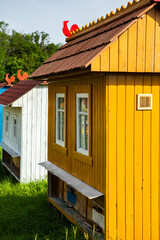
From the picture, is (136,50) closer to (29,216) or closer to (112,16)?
(112,16)

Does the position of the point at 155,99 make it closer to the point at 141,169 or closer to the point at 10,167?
the point at 141,169

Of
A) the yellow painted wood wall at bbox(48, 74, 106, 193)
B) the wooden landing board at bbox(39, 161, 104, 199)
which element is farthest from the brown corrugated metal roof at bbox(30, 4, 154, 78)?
the wooden landing board at bbox(39, 161, 104, 199)

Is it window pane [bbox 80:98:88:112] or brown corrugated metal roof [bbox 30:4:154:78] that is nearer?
brown corrugated metal roof [bbox 30:4:154:78]

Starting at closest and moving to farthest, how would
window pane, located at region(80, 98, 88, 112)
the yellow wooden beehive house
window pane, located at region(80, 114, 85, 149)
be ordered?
the yellow wooden beehive house, window pane, located at region(80, 98, 88, 112), window pane, located at region(80, 114, 85, 149)

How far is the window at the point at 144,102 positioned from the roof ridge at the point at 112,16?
1620mm

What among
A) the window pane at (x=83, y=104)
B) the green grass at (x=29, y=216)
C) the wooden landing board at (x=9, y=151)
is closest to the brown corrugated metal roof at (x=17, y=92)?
the wooden landing board at (x=9, y=151)

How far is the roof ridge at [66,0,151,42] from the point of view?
7.46 m

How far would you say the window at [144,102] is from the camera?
708 centimetres

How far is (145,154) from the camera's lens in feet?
23.5

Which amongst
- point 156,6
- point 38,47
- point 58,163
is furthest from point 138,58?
point 38,47

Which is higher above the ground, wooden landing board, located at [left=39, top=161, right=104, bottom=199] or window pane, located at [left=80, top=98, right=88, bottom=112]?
window pane, located at [left=80, top=98, right=88, bottom=112]

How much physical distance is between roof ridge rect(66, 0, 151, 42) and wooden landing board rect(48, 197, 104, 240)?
4.10 m

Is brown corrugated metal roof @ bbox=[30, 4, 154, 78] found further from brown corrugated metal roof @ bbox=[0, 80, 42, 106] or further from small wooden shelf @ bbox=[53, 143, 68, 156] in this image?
brown corrugated metal roof @ bbox=[0, 80, 42, 106]

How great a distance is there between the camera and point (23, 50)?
75.3 metres
